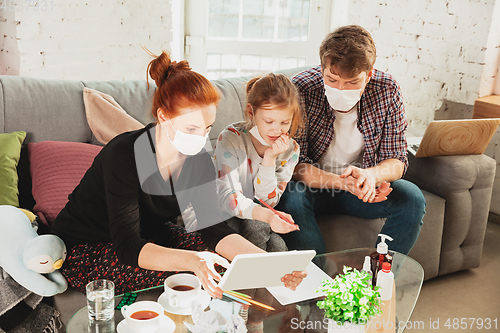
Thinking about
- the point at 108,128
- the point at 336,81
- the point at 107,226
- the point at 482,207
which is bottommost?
the point at 482,207

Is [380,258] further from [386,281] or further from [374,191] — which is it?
[374,191]

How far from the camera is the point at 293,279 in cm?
113

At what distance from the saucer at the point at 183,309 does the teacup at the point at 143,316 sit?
0.15ft

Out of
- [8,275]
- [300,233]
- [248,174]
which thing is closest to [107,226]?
[8,275]

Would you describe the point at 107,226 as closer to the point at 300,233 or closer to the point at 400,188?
the point at 300,233

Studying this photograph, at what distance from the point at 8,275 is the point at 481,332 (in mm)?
1650

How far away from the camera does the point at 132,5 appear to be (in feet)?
8.21

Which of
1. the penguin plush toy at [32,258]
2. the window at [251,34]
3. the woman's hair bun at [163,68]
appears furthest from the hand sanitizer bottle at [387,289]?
the window at [251,34]

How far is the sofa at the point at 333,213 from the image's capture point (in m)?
1.64

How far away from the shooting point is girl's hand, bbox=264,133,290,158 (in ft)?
4.90

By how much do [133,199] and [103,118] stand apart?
625 millimetres

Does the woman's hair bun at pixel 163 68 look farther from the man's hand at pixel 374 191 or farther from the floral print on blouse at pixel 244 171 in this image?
the man's hand at pixel 374 191

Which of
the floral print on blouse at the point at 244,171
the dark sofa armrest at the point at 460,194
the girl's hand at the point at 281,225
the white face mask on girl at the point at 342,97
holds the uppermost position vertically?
the white face mask on girl at the point at 342,97

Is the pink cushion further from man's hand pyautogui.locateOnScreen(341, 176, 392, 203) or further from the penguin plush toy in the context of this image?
man's hand pyautogui.locateOnScreen(341, 176, 392, 203)
